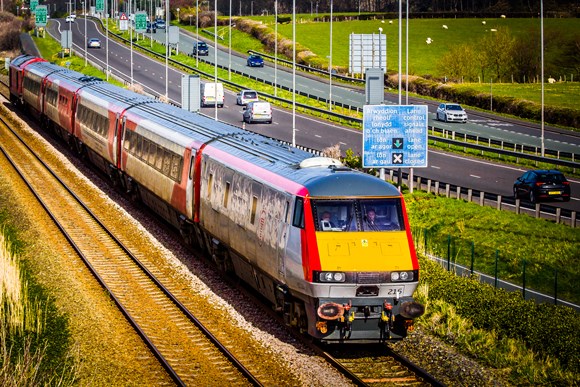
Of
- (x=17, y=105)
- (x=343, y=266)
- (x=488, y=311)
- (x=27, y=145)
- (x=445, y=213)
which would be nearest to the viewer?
(x=343, y=266)

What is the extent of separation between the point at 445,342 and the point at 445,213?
18387 mm

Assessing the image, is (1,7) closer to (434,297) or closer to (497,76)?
(497,76)

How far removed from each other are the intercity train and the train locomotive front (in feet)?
0.06

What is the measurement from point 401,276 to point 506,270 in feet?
36.3

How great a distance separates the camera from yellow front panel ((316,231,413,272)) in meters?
18.0

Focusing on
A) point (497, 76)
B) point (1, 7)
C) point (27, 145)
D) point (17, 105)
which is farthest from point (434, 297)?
point (1, 7)

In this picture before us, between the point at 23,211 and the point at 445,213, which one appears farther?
the point at 445,213

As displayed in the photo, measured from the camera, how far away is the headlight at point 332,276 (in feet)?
58.7

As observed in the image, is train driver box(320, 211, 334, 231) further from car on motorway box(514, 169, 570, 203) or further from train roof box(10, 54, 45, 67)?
train roof box(10, 54, 45, 67)

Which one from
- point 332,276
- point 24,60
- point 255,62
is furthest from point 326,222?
point 255,62

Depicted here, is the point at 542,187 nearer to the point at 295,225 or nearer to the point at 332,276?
the point at 295,225

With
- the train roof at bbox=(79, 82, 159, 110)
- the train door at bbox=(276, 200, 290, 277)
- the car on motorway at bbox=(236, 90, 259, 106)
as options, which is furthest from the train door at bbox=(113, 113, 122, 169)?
the car on motorway at bbox=(236, 90, 259, 106)

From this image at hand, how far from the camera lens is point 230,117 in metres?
72.3

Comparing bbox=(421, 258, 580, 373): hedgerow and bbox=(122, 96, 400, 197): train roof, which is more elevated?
bbox=(122, 96, 400, 197): train roof
